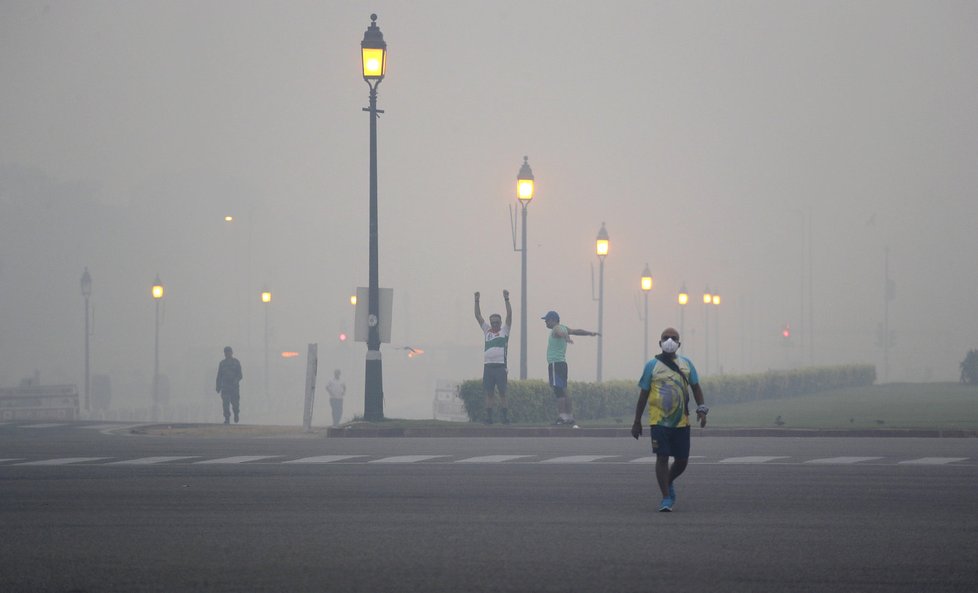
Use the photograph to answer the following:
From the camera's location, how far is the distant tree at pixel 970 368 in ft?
195

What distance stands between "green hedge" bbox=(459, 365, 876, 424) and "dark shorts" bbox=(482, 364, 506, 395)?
6.82 ft

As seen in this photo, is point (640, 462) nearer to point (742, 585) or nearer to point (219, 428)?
point (742, 585)

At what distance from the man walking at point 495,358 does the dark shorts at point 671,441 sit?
12314 mm

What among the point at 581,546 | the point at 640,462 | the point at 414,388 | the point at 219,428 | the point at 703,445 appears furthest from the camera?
the point at 414,388

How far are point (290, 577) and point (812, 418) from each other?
2286 cm

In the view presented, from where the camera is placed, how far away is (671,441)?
495 inches

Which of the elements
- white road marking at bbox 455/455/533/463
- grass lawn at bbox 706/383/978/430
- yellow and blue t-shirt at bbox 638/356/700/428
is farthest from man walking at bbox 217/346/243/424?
yellow and blue t-shirt at bbox 638/356/700/428

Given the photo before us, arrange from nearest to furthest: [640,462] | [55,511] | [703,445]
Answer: [55,511] < [640,462] < [703,445]

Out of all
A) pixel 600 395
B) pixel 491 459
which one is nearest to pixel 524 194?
pixel 600 395

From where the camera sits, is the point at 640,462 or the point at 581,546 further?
the point at 640,462

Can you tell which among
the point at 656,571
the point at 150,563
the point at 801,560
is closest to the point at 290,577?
the point at 150,563

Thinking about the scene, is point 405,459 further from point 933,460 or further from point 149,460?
point 933,460

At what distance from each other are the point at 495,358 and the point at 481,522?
1393 centimetres

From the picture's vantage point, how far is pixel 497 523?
37.4ft
